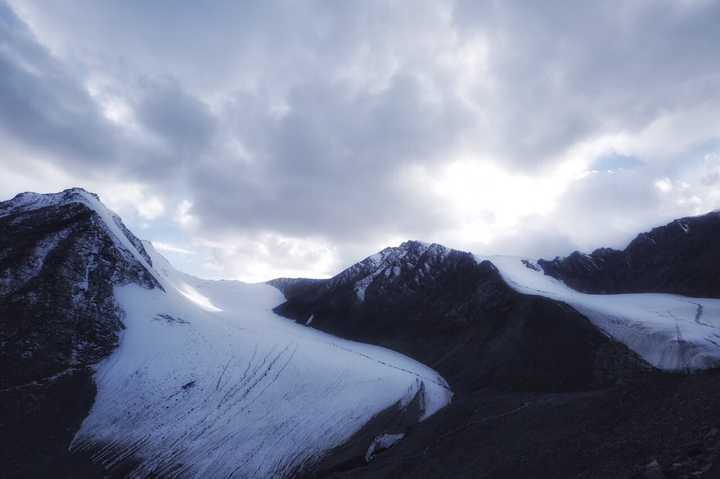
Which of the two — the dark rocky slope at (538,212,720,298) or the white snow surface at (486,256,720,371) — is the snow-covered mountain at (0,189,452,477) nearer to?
the white snow surface at (486,256,720,371)

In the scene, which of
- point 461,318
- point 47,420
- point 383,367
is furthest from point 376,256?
point 47,420

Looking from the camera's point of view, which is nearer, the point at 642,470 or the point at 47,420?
the point at 642,470

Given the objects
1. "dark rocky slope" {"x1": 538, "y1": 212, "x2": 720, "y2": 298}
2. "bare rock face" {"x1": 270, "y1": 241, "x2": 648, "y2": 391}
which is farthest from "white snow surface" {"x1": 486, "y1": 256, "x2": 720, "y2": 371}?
"dark rocky slope" {"x1": 538, "y1": 212, "x2": 720, "y2": 298}

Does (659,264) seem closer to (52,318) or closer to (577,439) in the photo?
(577,439)

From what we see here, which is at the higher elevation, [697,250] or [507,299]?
[697,250]

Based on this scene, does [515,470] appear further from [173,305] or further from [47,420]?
[173,305]
